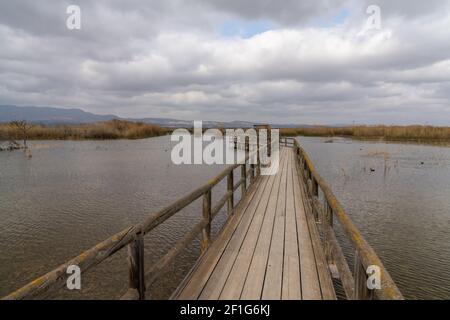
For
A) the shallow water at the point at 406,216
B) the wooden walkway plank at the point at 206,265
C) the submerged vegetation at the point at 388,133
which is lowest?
the shallow water at the point at 406,216

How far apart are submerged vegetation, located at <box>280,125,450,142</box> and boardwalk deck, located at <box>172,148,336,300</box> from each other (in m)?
47.1

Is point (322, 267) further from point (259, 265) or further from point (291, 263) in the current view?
point (259, 265)

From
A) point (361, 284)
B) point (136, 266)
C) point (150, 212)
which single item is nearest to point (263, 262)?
point (361, 284)

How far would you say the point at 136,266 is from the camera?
118 inches

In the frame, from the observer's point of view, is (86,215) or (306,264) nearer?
(306,264)

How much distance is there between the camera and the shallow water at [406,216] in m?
6.55

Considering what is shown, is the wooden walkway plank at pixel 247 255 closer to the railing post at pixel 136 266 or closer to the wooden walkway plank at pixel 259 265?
the wooden walkway plank at pixel 259 265

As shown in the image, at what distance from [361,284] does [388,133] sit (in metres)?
55.3

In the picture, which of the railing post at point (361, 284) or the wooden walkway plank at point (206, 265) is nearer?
the railing post at point (361, 284)

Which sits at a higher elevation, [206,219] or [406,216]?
[206,219]

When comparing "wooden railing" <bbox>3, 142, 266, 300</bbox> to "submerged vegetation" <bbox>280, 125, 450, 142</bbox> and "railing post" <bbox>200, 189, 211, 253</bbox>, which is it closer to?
"railing post" <bbox>200, 189, 211, 253</bbox>

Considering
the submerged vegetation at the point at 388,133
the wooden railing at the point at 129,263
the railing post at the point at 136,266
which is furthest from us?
the submerged vegetation at the point at 388,133

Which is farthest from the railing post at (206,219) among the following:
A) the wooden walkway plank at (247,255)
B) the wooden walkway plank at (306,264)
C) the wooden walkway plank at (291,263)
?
the wooden walkway plank at (306,264)
